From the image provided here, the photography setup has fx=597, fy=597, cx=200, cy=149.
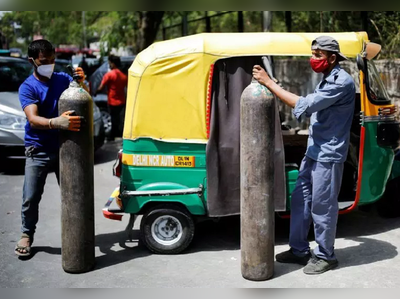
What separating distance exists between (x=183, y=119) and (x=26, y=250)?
1914 millimetres

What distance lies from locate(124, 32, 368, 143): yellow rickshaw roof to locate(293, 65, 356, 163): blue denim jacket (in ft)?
2.15

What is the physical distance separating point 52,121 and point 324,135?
2306 millimetres

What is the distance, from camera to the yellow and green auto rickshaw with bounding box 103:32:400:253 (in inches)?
216

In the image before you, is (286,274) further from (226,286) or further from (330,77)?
(330,77)


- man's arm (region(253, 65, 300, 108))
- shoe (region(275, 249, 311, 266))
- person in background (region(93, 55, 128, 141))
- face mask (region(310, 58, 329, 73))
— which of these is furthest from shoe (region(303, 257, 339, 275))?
person in background (region(93, 55, 128, 141))

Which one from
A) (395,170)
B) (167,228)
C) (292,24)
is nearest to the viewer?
(167,228)

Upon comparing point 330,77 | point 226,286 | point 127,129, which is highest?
point 330,77

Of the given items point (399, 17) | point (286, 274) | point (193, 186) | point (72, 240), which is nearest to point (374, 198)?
point (286, 274)

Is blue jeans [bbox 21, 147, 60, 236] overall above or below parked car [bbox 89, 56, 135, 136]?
below

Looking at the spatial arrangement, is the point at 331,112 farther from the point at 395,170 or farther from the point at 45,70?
the point at 45,70

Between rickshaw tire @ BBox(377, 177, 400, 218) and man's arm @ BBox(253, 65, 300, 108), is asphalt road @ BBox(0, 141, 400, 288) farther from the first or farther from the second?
man's arm @ BBox(253, 65, 300, 108)

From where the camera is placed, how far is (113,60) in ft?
41.5

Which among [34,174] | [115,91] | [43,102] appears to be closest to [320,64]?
[43,102]

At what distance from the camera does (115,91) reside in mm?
12461
